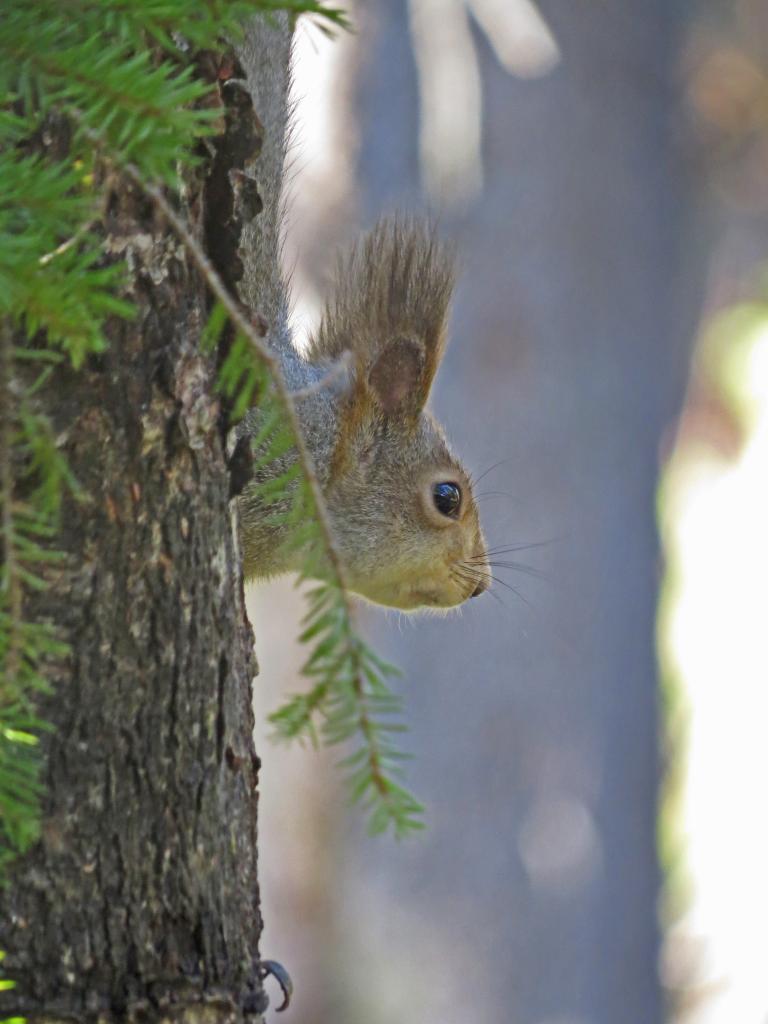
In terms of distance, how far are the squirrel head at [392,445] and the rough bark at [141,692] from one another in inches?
35.8

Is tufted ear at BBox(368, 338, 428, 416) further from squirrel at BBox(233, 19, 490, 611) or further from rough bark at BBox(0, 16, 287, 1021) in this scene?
rough bark at BBox(0, 16, 287, 1021)

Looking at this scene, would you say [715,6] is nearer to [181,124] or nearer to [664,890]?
[664,890]

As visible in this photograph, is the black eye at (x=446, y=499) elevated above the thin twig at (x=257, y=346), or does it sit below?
above

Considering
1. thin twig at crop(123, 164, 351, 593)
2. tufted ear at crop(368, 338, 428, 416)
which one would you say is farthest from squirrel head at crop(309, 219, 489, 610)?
thin twig at crop(123, 164, 351, 593)

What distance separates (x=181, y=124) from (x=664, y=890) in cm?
414

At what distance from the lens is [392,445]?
2.15 m

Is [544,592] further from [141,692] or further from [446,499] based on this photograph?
[141,692]

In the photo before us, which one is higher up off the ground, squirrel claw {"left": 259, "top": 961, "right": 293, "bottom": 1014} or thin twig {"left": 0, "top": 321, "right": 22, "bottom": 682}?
thin twig {"left": 0, "top": 321, "right": 22, "bottom": 682}

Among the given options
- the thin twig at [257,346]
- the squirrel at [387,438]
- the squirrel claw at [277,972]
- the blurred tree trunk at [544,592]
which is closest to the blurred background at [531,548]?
the blurred tree trunk at [544,592]

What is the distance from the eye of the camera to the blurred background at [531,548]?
4121 mm

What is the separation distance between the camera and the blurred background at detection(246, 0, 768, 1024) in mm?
4121

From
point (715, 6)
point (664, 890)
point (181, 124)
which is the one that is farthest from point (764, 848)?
point (181, 124)

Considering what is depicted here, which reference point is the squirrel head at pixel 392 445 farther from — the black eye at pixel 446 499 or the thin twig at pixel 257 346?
the thin twig at pixel 257 346

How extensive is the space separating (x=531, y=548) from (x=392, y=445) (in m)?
1.95
